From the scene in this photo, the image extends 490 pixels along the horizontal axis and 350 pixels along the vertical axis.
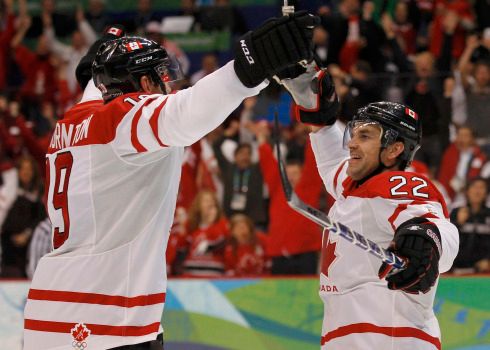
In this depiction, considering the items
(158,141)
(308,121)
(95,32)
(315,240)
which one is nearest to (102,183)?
(158,141)

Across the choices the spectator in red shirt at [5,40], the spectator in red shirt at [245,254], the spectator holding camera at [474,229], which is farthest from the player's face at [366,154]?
the spectator in red shirt at [5,40]

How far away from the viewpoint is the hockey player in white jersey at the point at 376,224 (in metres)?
3.10

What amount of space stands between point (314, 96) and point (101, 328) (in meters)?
1.13

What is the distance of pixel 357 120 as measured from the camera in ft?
11.6

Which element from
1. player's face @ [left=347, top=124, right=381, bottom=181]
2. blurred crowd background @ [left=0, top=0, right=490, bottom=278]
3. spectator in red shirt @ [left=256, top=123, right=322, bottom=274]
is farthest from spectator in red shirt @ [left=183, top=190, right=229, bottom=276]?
player's face @ [left=347, top=124, right=381, bottom=181]

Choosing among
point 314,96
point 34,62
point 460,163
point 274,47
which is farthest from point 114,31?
point 34,62

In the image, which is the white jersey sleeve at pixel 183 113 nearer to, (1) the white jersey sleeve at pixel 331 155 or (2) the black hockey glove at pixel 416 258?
(2) the black hockey glove at pixel 416 258

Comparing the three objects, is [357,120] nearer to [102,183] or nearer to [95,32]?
[102,183]

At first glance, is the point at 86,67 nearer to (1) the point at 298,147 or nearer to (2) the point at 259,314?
(2) the point at 259,314

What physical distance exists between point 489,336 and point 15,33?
19.7ft

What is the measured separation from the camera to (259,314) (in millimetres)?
Result: 5289

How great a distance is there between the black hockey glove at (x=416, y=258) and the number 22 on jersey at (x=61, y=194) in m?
0.99

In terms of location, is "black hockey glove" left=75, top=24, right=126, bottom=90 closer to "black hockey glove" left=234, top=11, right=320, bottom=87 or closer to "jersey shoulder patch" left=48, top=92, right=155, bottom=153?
"jersey shoulder patch" left=48, top=92, right=155, bottom=153

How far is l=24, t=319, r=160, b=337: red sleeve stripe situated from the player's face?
2.97 feet
